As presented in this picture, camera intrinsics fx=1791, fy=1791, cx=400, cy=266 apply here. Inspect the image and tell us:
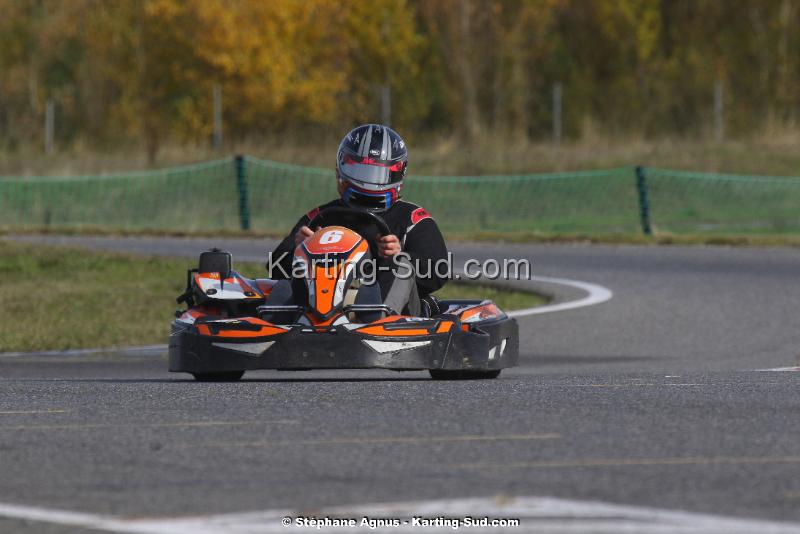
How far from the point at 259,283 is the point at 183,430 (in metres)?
3.90

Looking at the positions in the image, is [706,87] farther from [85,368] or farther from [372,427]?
[372,427]

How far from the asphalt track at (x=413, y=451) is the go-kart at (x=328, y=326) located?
0.25 m

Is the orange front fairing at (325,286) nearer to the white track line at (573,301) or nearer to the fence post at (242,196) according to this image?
the white track line at (573,301)

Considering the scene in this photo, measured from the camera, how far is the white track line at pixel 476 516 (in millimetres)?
5020

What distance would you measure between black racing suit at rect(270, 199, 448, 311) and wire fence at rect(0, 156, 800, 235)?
19.8 m

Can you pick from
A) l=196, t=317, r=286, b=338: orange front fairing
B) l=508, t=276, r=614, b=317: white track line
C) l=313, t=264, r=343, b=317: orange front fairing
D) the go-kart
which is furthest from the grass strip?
l=313, t=264, r=343, b=317: orange front fairing

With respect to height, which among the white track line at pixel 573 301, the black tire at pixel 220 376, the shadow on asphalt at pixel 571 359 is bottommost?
the shadow on asphalt at pixel 571 359

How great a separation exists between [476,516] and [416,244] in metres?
5.91

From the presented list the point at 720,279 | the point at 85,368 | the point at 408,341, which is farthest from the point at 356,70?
the point at 408,341

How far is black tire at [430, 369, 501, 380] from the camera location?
1092 cm

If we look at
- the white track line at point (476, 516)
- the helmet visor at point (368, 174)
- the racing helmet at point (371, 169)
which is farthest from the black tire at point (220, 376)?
the white track line at point (476, 516)

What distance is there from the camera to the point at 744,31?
53.4 m

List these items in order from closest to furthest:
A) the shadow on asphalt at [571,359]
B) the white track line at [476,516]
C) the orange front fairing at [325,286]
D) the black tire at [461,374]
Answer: the white track line at [476,516] → the orange front fairing at [325,286] → the black tire at [461,374] → the shadow on asphalt at [571,359]

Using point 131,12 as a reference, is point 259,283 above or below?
below
